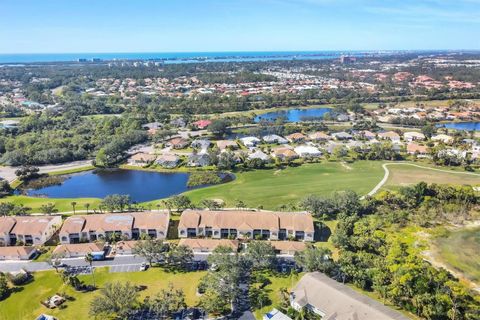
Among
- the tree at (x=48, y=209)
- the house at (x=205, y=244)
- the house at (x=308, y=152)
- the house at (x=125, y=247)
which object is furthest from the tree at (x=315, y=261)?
the house at (x=308, y=152)

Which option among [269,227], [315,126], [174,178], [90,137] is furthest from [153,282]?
[315,126]

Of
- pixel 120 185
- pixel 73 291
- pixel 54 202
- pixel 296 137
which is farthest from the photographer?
pixel 296 137

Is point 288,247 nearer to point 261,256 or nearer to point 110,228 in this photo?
point 261,256

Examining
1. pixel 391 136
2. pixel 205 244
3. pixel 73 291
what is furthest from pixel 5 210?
pixel 391 136

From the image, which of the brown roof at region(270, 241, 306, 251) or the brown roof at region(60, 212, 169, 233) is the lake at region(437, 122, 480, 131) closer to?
the brown roof at region(270, 241, 306, 251)

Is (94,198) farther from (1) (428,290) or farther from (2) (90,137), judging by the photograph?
(1) (428,290)

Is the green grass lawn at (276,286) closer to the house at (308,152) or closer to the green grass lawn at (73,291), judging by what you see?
the green grass lawn at (73,291)
